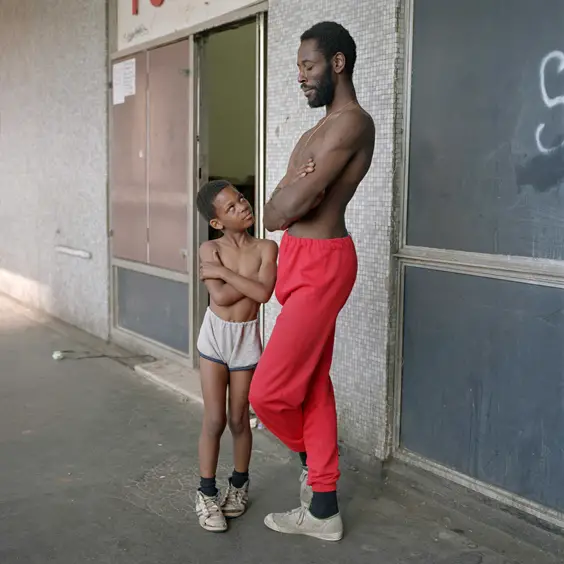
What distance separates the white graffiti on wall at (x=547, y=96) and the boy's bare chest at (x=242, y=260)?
3.59 ft

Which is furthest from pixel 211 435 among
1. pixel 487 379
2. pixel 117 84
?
pixel 117 84

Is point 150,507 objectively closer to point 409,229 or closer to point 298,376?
point 298,376

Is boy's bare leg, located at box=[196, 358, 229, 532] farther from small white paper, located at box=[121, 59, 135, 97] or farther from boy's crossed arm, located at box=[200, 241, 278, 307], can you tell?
small white paper, located at box=[121, 59, 135, 97]

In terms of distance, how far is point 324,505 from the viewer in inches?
111

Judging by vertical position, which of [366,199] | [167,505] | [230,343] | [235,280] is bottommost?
[167,505]

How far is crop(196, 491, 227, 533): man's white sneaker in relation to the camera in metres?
2.88

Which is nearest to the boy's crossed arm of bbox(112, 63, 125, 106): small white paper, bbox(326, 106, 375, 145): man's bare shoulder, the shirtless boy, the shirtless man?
the shirtless boy

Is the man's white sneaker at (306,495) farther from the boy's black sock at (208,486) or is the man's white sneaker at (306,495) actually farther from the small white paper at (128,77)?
the small white paper at (128,77)

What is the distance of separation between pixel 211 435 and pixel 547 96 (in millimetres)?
1758

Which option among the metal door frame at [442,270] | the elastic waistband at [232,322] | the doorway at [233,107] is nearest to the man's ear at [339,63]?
the metal door frame at [442,270]

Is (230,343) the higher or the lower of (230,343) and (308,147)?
the lower

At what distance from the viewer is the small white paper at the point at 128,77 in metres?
5.50

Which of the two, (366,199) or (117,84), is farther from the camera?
(117,84)

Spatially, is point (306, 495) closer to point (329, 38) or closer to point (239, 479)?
point (239, 479)
